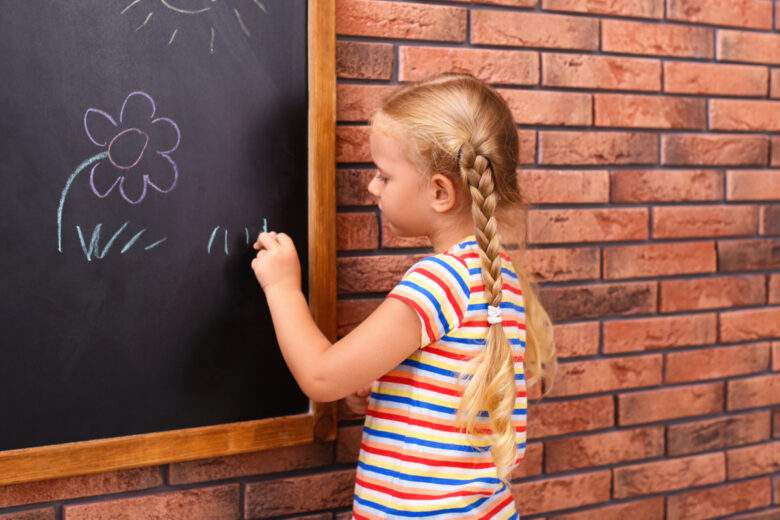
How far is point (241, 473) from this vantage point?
5.98ft

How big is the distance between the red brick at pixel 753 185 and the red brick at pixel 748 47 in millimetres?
315

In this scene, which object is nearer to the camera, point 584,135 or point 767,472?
point 584,135

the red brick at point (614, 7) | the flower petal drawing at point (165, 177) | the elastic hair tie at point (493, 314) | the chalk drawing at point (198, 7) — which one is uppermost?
the red brick at point (614, 7)

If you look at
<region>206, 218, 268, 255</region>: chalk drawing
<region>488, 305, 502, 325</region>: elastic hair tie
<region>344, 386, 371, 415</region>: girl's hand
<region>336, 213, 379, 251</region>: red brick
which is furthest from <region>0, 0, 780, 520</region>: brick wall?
<region>488, 305, 502, 325</region>: elastic hair tie

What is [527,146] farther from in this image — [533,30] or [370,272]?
[370,272]

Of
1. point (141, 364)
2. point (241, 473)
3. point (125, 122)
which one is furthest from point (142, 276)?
point (241, 473)

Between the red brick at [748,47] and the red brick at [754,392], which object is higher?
the red brick at [748,47]

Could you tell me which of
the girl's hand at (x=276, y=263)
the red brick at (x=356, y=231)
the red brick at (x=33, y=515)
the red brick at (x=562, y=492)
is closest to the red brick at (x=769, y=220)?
the red brick at (x=562, y=492)

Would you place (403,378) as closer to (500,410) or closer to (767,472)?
(500,410)

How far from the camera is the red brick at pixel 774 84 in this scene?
2.42 m

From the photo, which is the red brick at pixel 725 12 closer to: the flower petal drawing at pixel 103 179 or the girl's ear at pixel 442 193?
the girl's ear at pixel 442 193

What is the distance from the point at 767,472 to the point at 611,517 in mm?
578

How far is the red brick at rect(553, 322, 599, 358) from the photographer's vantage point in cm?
217

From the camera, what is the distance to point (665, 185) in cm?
228
